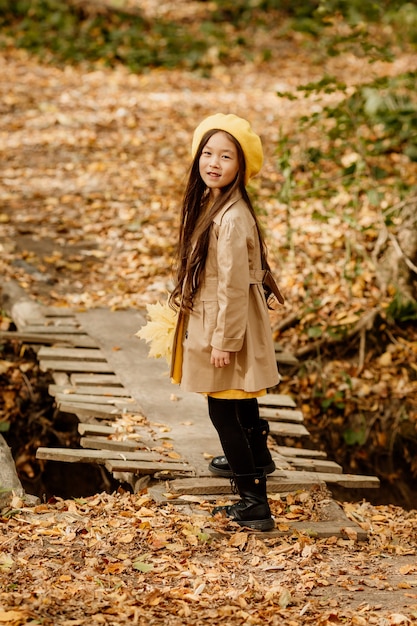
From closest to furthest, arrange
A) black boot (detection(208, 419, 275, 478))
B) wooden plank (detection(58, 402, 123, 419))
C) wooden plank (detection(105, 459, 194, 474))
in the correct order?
black boot (detection(208, 419, 275, 478)), wooden plank (detection(105, 459, 194, 474)), wooden plank (detection(58, 402, 123, 419))

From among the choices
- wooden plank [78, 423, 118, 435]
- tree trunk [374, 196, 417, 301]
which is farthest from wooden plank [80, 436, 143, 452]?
tree trunk [374, 196, 417, 301]

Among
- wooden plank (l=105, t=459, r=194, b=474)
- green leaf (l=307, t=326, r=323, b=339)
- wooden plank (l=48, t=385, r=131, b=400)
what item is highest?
green leaf (l=307, t=326, r=323, b=339)

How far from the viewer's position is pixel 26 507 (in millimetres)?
3715

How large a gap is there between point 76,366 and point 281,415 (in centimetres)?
147

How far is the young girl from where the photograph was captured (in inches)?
127

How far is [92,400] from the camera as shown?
15.7ft

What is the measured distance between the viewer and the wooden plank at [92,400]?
15.6 feet

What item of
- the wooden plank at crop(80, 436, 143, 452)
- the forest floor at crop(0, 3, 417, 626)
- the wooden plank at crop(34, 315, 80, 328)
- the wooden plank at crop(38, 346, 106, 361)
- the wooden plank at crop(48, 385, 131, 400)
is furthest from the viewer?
the wooden plank at crop(34, 315, 80, 328)

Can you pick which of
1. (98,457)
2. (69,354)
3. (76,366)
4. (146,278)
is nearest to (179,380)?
(98,457)

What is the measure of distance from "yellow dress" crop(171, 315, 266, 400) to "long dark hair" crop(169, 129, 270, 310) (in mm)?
124

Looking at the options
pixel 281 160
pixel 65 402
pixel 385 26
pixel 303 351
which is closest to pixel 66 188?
pixel 281 160

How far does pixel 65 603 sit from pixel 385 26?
14.4 metres

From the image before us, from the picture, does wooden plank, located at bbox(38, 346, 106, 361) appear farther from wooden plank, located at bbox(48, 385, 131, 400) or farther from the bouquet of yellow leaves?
the bouquet of yellow leaves

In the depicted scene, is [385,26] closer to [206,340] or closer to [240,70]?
[240,70]
